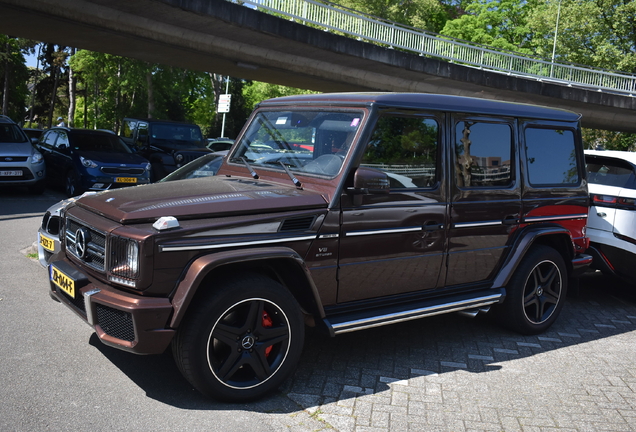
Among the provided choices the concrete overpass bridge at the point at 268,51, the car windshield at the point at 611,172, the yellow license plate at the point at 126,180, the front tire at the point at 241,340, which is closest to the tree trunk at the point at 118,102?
the concrete overpass bridge at the point at 268,51

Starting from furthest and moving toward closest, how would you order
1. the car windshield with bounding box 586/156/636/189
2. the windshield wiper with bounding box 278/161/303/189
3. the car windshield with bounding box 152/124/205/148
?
1. the car windshield with bounding box 152/124/205/148
2. the car windshield with bounding box 586/156/636/189
3. the windshield wiper with bounding box 278/161/303/189

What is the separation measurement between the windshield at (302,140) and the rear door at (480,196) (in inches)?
39.7

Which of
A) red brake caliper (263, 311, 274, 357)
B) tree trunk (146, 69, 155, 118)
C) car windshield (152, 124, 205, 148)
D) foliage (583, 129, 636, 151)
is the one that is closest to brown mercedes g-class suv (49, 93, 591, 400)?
red brake caliper (263, 311, 274, 357)

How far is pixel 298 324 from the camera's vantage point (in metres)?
3.99

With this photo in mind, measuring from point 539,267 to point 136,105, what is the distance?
1695 inches

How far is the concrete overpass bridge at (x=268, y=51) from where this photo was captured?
61.1 feet

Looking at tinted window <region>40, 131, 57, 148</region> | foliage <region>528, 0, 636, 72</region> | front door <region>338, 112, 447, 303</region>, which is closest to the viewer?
front door <region>338, 112, 447, 303</region>

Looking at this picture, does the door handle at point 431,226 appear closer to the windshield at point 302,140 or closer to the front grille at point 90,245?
the windshield at point 302,140

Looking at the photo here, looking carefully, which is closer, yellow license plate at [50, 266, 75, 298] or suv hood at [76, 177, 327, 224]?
suv hood at [76, 177, 327, 224]

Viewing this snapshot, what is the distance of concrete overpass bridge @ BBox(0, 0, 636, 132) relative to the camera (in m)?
18.6

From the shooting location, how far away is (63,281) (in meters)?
4.07

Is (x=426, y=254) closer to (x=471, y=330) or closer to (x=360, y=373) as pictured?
(x=360, y=373)

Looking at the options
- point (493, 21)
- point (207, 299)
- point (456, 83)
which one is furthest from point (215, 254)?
point (493, 21)

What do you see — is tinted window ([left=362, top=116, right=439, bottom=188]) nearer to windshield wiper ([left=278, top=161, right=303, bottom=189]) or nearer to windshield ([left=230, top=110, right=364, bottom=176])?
windshield ([left=230, top=110, right=364, bottom=176])
